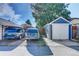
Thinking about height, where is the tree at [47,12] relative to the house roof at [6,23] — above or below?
above

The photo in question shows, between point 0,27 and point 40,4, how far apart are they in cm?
83

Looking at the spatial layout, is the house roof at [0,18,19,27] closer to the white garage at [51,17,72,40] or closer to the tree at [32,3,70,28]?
the tree at [32,3,70,28]

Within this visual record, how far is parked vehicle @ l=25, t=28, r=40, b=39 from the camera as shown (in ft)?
37.5

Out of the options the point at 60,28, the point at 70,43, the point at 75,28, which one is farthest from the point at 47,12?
the point at 70,43

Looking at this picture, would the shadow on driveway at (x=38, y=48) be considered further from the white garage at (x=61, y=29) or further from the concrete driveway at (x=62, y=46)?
the white garage at (x=61, y=29)

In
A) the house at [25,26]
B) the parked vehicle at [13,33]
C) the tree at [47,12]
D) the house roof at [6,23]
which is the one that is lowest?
the parked vehicle at [13,33]

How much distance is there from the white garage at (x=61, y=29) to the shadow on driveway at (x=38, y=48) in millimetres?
229

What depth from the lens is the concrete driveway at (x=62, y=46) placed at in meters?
11.4

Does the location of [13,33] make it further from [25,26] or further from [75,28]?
[75,28]

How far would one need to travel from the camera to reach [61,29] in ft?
37.6

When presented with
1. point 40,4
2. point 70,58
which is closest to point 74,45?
point 70,58

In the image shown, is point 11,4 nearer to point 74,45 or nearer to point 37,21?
point 37,21

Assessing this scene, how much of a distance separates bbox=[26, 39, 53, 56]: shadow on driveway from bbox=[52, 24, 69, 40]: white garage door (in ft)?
0.79

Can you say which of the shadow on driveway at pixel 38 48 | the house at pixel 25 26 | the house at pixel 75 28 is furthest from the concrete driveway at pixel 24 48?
the house at pixel 75 28
